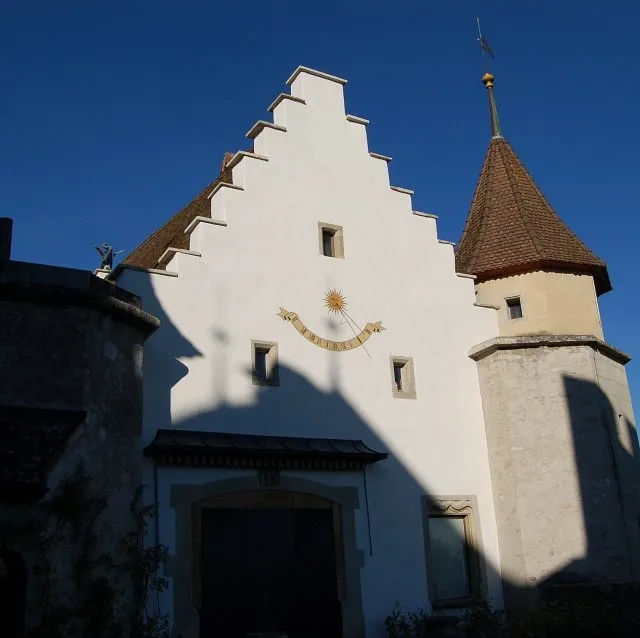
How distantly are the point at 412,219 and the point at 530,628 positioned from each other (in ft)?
24.4

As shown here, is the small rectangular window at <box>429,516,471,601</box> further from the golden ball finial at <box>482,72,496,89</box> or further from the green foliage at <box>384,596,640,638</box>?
the golden ball finial at <box>482,72,496,89</box>

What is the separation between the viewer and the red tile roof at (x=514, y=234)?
16.2 m

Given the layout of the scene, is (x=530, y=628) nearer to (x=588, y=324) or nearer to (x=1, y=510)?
(x=588, y=324)

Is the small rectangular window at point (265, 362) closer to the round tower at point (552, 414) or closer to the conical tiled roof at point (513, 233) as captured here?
the round tower at point (552, 414)

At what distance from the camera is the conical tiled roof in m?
16.2

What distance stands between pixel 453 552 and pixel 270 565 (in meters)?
3.52

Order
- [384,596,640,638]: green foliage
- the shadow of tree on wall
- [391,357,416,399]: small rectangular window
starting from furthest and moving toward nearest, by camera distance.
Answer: [391,357,416,399]: small rectangular window < the shadow of tree on wall < [384,596,640,638]: green foliage

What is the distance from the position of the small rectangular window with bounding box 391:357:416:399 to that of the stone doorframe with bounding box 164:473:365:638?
6.70 ft

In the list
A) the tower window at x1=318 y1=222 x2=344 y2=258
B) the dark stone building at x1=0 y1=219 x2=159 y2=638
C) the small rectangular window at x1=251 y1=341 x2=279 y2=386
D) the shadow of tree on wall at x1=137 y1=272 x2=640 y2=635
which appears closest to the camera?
the dark stone building at x1=0 y1=219 x2=159 y2=638

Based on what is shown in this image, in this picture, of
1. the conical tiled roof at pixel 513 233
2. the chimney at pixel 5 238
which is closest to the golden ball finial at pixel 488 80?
the conical tiled roof at pixel 513 233

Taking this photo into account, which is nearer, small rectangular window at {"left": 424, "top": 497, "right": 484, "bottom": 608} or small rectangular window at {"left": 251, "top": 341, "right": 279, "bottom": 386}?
small rectangular window at {"left": 251, "top": 341, "right": 279, "bottom": 386}

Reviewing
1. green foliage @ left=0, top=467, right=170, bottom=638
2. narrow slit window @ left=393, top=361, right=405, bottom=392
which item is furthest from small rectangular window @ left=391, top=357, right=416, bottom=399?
green foliage @ left=0, top=467, right=170, bottom=638

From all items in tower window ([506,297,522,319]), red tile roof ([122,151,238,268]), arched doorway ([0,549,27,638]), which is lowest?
arched doorway ([0,549,27,638])

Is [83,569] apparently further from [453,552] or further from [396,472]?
[453,552]
